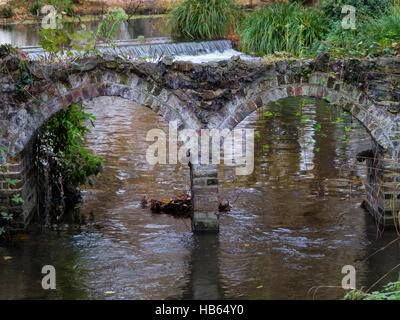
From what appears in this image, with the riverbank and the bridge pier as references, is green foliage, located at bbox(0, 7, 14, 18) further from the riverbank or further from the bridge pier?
the bridge pier

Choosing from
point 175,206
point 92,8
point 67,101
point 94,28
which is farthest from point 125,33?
point 67,101

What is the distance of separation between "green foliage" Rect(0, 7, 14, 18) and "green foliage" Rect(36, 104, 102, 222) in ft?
61.5

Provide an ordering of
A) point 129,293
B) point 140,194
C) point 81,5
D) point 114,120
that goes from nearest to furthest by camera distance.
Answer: point 129,293 < point 140,194 < point 114,120 < point 81,5

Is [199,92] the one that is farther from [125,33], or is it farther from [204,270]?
[125,33]

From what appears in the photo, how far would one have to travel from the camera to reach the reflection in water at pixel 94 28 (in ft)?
72.5

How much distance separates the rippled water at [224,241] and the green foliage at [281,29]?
6.55m

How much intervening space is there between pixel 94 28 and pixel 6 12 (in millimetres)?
5417

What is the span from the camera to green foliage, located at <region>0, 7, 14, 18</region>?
1035 inches

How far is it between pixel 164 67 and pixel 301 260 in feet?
10.8

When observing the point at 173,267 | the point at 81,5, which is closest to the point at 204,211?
the point at 173,267

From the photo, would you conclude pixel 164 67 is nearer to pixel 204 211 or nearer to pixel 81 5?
pixel 204 211

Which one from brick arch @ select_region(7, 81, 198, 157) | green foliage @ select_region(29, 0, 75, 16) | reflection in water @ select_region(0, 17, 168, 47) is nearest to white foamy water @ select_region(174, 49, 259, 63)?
reflection in water @ select_region(0, 17, 168, 47)
